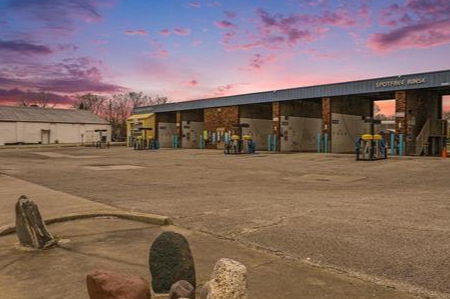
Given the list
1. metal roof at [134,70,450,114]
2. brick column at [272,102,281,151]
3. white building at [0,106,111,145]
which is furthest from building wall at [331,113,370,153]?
white building at [0,106,111,145]

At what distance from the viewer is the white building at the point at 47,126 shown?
208 feet

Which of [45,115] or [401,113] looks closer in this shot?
[401,113]

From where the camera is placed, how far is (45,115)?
69.7 metres

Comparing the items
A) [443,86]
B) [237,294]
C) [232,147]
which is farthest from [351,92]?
[237,294]

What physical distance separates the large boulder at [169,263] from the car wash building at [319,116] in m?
23.9

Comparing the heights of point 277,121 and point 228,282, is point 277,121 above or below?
above

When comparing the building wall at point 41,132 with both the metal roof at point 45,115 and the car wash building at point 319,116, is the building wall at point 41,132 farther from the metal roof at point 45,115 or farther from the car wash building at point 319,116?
the car wash building at point 319,116

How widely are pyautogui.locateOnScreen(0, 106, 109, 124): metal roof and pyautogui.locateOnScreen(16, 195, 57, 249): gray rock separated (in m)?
65.2

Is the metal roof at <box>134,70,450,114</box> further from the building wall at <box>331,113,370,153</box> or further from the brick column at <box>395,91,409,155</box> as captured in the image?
the building wall at <box>331,113,370,153</box>

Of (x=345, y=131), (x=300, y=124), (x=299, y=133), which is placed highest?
(x=300, y=124)

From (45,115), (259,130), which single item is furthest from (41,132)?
(259,130)

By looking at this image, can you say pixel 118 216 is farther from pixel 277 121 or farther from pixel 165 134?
pixel 165 134

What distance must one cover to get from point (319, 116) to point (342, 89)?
35.8 ft

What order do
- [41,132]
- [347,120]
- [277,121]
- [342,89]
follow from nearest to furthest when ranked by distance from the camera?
[342,89] < [347,120] < [277,121] < [41,132]
